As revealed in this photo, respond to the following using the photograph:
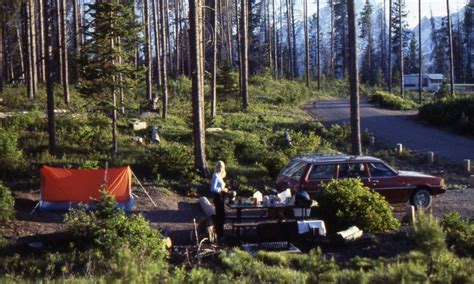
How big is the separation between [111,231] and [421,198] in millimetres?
8656

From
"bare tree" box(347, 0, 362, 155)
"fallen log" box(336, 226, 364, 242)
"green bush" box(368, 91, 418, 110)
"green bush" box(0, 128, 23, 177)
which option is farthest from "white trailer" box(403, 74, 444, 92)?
"fallen log" box(336, 226, 364, 242)

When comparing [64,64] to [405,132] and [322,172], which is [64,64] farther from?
[322,172]

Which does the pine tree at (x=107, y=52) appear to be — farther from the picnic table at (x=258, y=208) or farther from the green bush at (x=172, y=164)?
the picnic table at (x=258, y=208)

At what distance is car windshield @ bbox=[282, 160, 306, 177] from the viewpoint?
54.0ft

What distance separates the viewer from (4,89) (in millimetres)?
37188

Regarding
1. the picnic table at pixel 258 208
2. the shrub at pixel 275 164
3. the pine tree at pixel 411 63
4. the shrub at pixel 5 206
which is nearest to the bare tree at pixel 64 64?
the shrub at pixel 275 164

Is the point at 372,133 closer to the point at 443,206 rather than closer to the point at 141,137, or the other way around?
the point at 141,137

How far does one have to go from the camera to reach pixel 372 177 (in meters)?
16.6

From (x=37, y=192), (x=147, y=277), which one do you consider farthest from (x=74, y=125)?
(x=147, y=277)

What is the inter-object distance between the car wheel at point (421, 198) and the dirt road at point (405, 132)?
10818mm

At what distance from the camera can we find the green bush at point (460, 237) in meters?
11.6

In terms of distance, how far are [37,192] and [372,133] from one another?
20.3 m

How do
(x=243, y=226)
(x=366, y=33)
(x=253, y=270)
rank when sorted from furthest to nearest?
(x=366, y=33)
(x=243, y=226)
(x=253, y=270)

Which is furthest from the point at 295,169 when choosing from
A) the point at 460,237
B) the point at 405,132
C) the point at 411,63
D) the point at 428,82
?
the point at 411,63
